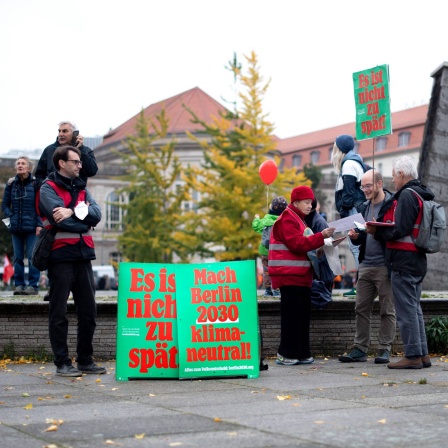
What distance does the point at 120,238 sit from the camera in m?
49.9

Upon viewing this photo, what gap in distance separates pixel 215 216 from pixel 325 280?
97.5 ft

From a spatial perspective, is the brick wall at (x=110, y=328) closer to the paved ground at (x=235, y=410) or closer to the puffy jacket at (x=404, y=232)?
the paved ground at (x=235, y=410)

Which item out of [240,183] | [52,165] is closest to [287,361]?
[52,165]

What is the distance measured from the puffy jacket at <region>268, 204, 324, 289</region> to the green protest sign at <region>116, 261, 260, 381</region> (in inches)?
33.4

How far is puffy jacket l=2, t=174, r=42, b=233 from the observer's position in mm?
12359

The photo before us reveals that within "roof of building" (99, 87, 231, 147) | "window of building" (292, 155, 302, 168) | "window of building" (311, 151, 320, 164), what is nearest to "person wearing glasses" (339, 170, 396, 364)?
"roof of building" (99, 87, 231, 147)

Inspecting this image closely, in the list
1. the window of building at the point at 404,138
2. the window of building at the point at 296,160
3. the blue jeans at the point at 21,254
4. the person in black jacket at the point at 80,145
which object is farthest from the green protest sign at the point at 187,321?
the window of building at the point at 296,160

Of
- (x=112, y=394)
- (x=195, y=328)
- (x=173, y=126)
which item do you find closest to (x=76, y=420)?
(x=112, y=394)

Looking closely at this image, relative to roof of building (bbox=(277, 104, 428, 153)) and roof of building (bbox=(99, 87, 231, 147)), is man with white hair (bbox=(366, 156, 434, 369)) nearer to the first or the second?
roof of building (bbox=(99, 87, 231, 147))

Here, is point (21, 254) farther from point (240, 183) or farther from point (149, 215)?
point (149, 215)

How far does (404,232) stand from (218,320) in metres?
1.87

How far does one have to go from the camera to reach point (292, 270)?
9.12 metres

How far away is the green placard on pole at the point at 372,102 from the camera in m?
10.3

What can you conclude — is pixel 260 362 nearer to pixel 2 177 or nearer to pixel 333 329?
pixel 333 329
